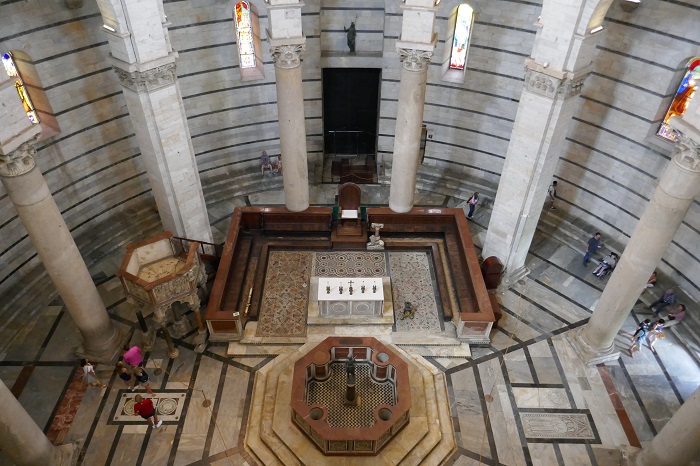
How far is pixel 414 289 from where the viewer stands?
15.1 meters

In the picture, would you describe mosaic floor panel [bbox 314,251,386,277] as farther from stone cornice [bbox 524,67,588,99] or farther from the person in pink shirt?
stone cornice [bbox 524,67,588,99]

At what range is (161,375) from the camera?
13.0 metres

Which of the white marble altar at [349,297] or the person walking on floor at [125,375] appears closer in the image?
the person walking on floor at [125,375]

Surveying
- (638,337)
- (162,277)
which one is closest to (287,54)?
(162,277)

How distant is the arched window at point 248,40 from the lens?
16.2m

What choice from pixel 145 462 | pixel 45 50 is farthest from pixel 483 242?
pixel 45 50

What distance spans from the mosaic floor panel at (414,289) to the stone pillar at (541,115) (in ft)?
7.08

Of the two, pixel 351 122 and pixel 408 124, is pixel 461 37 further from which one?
pixel 351 122

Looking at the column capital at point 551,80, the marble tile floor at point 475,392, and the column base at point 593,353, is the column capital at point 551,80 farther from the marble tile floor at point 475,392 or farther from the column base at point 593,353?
the column base at point 593,353

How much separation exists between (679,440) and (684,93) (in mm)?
8669

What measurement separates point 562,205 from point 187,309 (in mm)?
12007

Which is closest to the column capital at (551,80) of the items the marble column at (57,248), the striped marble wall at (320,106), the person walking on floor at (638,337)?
the striped marble wall at (320,106)

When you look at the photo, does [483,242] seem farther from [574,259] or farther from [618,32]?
[618,32]

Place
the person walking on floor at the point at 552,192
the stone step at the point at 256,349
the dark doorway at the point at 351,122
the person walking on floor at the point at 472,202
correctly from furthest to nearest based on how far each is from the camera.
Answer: the dark doorway at the point at 351,122 → the person walking on floor at the point at 472,202 → the person walking on floor at the point at 552,192 → the stone step at the point at 256,349
